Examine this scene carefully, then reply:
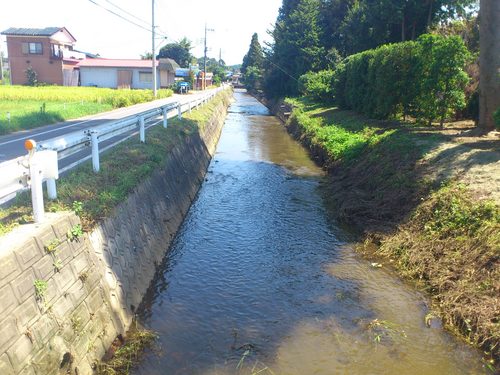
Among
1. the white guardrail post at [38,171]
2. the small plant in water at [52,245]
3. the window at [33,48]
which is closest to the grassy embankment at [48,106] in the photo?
the white guardrail post at [38,171]

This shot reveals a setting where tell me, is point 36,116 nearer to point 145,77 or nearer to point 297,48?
point 297,48

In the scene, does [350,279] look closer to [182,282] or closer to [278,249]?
[278,249]

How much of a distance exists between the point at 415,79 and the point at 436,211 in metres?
8.54

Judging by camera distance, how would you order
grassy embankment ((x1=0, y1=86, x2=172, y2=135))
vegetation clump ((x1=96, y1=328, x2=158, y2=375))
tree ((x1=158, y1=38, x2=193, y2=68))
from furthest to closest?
tree ((x1=158, y1=38, x2=193, y2=68)), grassy embankment ((x1=0, y1=86, x2=172, y2=135)), vegetation clump ((x1=96, y1=328, x2=158, y2=375))

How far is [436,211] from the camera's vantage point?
923 cm

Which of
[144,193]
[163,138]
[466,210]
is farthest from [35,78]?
[466,210]

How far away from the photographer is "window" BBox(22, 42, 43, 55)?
179 feet

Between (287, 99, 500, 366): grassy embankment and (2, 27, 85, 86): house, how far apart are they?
50177 mm

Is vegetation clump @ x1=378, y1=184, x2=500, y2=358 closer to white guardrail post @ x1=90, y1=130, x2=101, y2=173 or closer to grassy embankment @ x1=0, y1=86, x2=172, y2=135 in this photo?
white guardrail post @ x1=90, y1=130, x2=101, y2=173

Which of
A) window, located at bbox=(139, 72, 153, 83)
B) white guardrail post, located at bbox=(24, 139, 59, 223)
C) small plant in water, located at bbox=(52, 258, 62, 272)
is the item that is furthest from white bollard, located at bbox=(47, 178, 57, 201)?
window, located at bbox=(139, 72, 153, 83)

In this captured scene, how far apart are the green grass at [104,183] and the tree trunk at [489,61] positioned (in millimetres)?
9879

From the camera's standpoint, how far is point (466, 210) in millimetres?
8539

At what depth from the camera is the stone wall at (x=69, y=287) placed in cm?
414

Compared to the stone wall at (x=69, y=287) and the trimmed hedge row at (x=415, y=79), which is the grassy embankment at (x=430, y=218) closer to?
the trimmed hedge row at (x=415, y=79)
